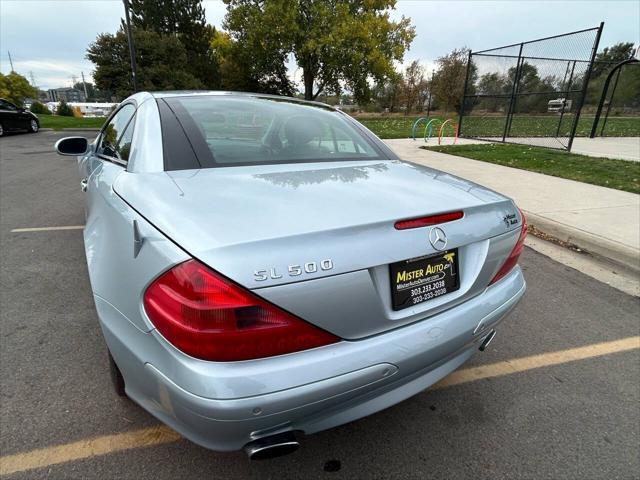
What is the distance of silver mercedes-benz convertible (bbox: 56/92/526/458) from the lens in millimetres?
1167

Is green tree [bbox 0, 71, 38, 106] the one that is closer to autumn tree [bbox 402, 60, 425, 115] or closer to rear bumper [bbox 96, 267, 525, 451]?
autumn tree [bbox 402, 60, 425, 115]

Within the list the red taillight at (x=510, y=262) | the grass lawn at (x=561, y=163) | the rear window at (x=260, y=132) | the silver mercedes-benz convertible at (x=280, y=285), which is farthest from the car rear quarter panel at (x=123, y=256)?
the grass lawn at (x=561, y=163)

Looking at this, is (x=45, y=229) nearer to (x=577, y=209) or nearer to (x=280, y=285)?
(x=280, y=285)

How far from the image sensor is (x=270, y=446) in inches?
49.6

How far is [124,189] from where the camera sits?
5.46 feet

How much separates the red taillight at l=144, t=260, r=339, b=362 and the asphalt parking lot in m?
0.84

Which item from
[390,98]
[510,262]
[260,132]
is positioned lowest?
[510,262]

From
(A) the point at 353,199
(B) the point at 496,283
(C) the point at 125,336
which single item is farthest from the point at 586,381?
(C) the point at 125,336

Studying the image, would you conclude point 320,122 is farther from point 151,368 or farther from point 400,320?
point 151,368

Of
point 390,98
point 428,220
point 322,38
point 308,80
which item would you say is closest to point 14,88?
point 308,80

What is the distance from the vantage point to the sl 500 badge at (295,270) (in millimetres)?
1139

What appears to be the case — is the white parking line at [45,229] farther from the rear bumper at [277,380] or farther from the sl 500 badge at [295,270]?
the sl 500 badge at [295,270]

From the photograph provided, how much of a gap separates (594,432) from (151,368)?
212 centimetres

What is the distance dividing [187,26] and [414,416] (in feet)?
136
